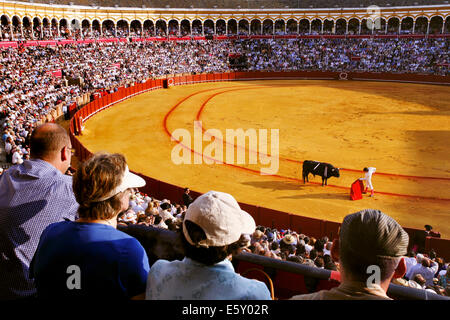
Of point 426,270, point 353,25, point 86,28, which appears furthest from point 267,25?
point 426,270

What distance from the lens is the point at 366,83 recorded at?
41.9 metres

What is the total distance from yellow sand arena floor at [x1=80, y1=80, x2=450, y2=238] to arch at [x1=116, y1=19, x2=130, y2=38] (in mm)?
19174

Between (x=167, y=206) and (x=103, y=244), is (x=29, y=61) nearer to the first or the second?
(x=167, y=206)

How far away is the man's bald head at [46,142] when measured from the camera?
10.0 ft

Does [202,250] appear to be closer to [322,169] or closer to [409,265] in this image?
[409,265]

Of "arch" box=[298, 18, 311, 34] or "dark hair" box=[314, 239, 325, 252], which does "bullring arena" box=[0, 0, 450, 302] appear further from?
"arch" box=[298, 18, 311, 34]

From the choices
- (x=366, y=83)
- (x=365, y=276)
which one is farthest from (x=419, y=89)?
(x=365, y=276)

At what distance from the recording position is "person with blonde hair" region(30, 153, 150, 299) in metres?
2.10

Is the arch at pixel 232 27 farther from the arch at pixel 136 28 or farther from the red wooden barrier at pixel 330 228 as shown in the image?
the red wooden barrier at pixel 330 228

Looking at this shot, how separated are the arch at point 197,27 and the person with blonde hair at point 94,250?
189 feet

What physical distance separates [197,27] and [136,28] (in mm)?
9329

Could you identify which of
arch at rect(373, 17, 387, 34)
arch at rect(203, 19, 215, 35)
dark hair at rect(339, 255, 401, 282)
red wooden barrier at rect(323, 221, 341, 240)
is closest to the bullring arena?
dark hair at rect(339, 255, 401, 282)

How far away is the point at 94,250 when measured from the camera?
6.94ft

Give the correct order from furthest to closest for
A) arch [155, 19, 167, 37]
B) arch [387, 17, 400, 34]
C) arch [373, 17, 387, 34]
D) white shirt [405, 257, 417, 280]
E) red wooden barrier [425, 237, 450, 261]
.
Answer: arch [387, 17, 400, 34] < arch [155, 19, 167, 37] < arch [373, 17, 387, 34] < red wooden barrier [425, 237, 450, 261] < white shirt [405, 257, 417, 280]
